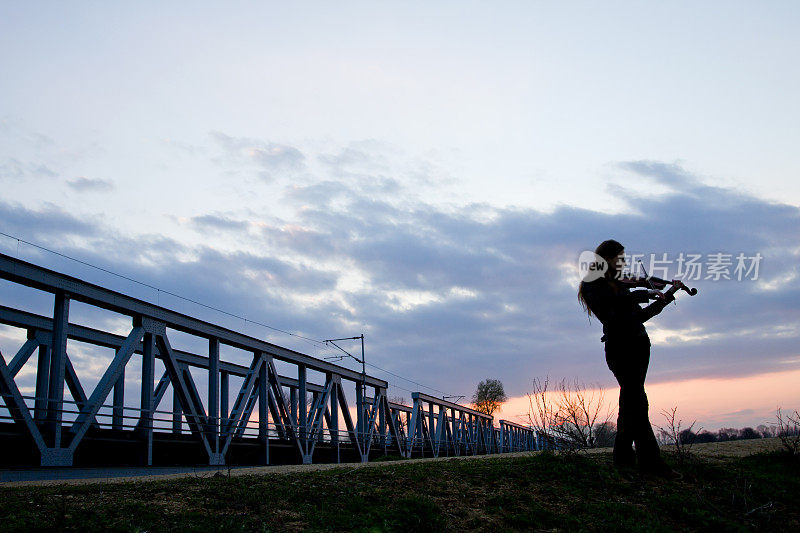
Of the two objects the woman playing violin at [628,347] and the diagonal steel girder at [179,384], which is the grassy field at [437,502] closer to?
the woman playing violin at [628,347]

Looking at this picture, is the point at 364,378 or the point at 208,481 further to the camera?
the point at 364,378

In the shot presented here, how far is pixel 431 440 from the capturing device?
148 feet

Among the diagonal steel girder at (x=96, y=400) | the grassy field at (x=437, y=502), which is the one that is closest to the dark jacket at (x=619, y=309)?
the grassy field at (x=437, y=502)

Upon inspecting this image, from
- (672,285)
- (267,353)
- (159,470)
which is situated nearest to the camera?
(672,285)

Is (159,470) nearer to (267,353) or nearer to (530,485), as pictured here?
(267,353)

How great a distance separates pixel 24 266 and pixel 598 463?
37.1ft

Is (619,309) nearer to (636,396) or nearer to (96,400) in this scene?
(636,396)

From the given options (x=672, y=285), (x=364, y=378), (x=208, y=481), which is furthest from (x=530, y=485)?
(x=364, y=378)

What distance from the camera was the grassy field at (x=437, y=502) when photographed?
5.78 metres

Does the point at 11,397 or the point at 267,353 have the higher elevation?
the point at 267,353

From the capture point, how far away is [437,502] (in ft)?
22.8

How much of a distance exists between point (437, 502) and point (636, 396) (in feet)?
9.66

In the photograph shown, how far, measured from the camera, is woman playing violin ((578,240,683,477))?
827 cm

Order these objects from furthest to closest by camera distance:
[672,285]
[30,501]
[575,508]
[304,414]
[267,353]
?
1. [304,414]
2. [267,353]
3. [672,285]
4. [575,508]
5. [30,501]
